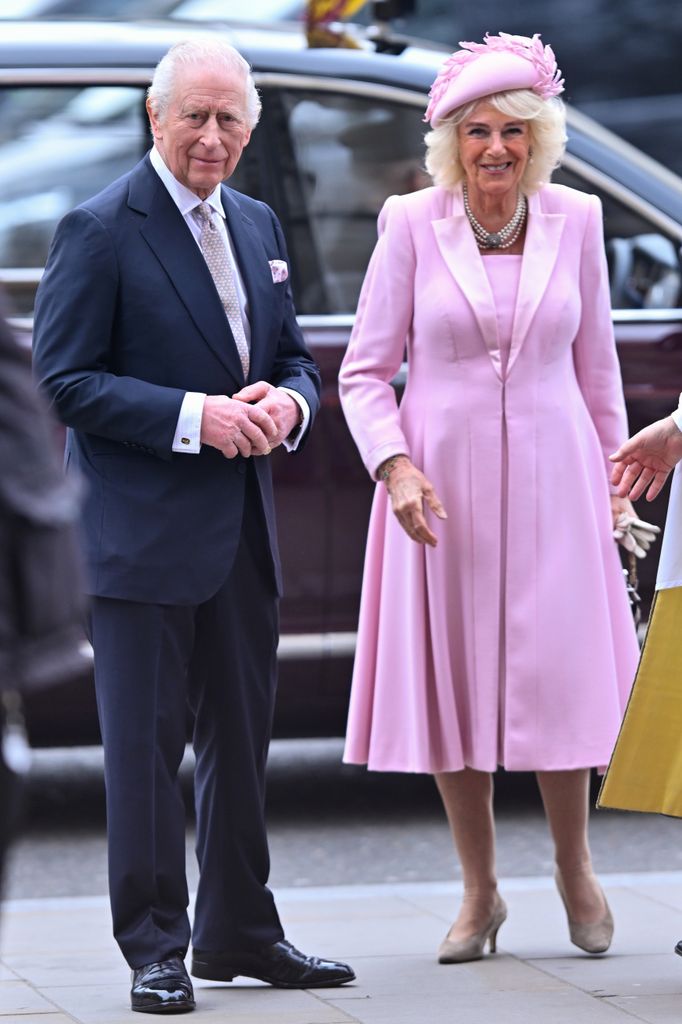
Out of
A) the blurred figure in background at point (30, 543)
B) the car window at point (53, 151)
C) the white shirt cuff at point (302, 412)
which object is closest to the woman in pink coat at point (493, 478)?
the white shirt cuff at point (302, 412)

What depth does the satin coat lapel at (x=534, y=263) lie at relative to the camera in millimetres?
4461

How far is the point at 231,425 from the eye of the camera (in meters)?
4.05

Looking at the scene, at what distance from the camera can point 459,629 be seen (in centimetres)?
454

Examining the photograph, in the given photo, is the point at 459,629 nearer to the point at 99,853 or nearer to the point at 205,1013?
the point at 205,1013

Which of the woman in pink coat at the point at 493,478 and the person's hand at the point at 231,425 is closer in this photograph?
the person's hand at the point at 231,425

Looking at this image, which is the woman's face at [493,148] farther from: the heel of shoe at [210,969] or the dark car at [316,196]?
the heel of shoe at [210,969]

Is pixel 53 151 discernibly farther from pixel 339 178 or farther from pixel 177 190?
pixel 177 190

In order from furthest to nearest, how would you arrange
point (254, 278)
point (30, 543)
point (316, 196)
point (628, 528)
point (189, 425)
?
point (316, 196)
point (628, 528)
point (254, 278)
point (189, 425)
point (30, 543)

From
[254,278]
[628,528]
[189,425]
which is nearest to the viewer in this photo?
[189,425]

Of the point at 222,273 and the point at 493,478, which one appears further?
the point at 493,478

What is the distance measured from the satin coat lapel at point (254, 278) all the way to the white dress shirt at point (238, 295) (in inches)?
0.5

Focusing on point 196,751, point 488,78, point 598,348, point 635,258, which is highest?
point 488,78

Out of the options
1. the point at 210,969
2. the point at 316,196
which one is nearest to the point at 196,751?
the point at 210,969

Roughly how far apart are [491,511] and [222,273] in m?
0.80
